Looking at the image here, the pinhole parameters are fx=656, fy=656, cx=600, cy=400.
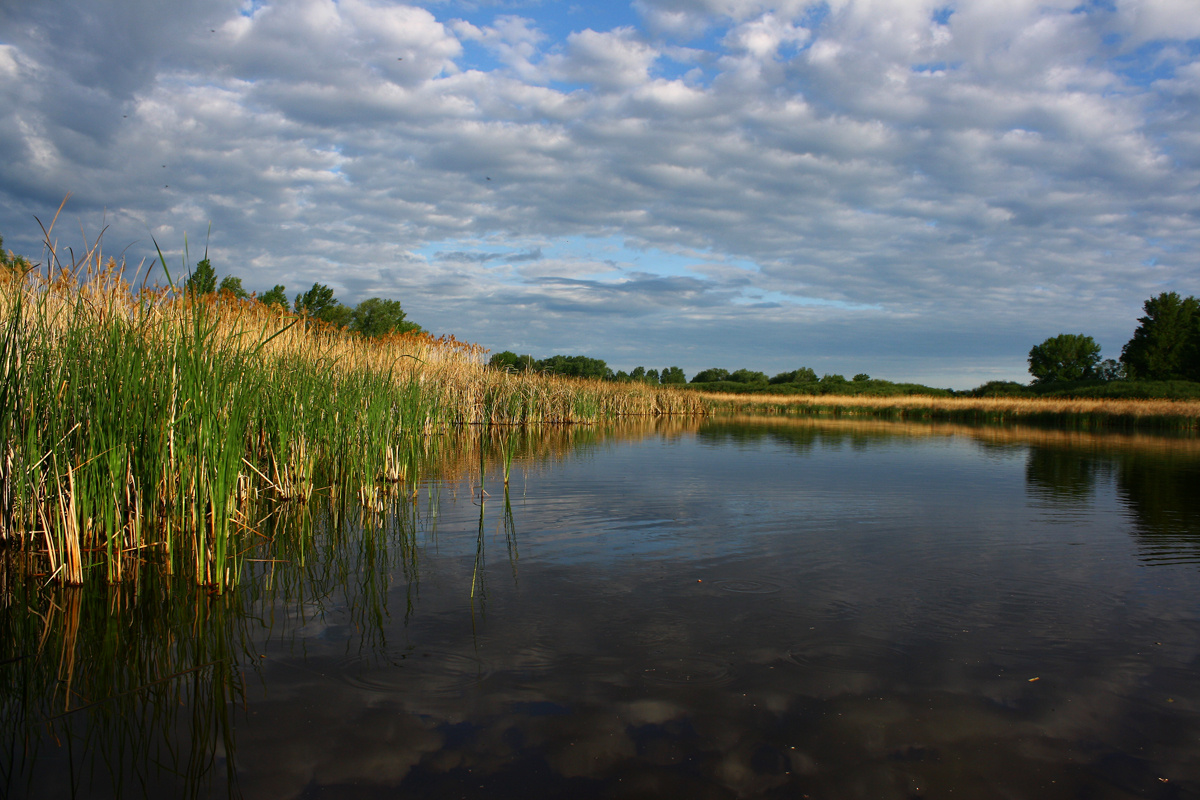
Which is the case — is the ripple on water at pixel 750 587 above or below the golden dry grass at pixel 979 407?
below

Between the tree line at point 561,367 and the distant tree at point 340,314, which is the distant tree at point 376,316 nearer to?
the distant tree at point 340,314

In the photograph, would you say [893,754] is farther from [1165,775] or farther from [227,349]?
[227,349]

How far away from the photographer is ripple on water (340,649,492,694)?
2.58 metres

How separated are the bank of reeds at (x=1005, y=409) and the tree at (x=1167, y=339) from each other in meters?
14.4

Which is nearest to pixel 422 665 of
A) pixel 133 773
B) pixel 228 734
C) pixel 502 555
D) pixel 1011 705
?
pixel 228 734

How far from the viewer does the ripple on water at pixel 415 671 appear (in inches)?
101

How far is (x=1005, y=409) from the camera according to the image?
3594 centimetres

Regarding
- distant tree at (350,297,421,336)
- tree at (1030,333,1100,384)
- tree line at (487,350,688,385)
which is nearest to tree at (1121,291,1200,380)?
tree at (1030,333,1100,384)

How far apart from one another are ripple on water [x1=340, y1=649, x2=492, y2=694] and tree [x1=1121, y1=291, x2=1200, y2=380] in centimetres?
5978

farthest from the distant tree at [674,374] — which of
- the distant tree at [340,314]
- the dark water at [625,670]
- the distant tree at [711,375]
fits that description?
the dark water at [625,670]

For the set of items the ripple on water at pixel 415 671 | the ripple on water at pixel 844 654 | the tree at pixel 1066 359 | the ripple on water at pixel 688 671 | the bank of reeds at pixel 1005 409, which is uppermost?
the tree at pixel 1066 359

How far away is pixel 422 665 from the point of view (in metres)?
2.76

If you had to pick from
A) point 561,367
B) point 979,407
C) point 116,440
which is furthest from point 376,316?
point 116,440

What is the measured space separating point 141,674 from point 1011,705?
3410mm
